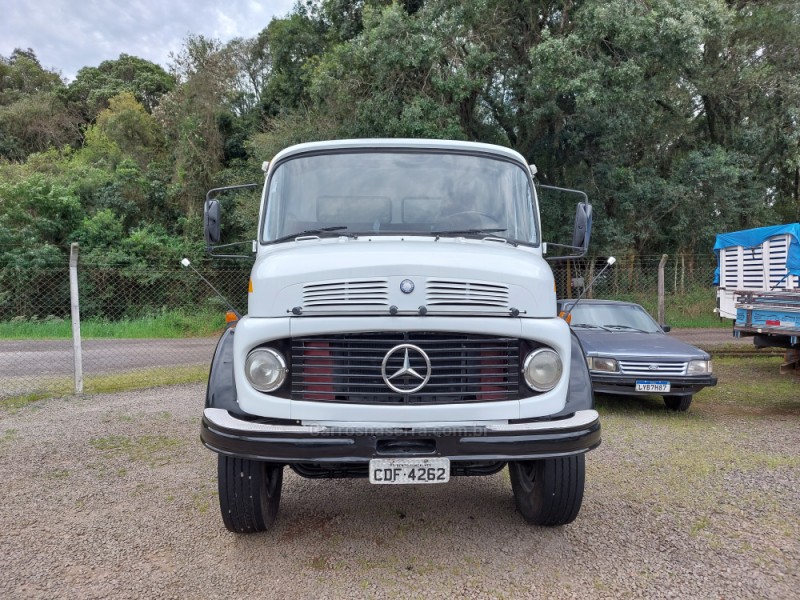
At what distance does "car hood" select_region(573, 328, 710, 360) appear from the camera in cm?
709

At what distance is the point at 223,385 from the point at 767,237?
9.74 metres

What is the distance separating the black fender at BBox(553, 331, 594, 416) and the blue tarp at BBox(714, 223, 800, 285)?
7771 mm

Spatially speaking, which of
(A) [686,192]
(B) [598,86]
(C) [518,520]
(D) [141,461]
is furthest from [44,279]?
(A) [686,192]

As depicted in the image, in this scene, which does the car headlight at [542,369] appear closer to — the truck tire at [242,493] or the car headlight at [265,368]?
the car headlight at [265,368]

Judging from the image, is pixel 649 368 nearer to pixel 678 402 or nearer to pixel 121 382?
pixel 678 402

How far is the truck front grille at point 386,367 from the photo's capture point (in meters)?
3.18

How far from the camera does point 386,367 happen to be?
10.4 ft

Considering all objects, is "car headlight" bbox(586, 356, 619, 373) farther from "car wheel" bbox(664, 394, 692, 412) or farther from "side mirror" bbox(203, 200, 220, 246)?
"side mirror" bbox(203, 200, 220, 246)

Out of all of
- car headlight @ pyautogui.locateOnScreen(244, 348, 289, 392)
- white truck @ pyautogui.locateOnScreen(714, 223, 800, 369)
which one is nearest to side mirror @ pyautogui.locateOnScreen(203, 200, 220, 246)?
car headlight @ pyautogui.locateOnScreen(244, 348, 289, 392)

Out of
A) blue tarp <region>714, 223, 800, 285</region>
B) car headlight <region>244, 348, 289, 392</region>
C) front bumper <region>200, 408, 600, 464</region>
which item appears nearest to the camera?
front bumper <region>200, 408, 600, 464</region>

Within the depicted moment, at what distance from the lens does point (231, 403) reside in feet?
10.8

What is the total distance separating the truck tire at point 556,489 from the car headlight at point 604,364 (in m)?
3.57

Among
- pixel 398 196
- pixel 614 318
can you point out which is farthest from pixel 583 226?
pixel 614 318

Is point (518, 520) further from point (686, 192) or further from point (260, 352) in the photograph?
point (686, 192)
